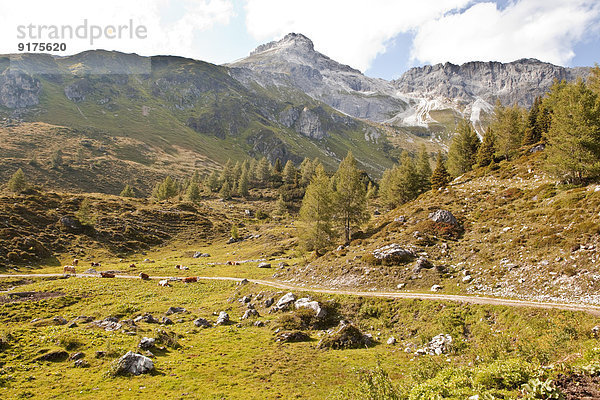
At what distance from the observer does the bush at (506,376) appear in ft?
30.0

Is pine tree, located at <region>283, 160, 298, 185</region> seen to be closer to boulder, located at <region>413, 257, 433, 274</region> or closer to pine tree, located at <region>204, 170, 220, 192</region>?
pine tree, located at <region>204, 170, 220, 192</region>

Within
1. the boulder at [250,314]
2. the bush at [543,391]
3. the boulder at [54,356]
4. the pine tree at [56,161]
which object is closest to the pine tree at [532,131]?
the boulder at [250,314]

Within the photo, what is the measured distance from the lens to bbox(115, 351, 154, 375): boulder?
1819 cm

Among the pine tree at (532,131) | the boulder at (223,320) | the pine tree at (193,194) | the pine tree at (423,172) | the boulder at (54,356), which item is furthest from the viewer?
the pine tree at (193,194)

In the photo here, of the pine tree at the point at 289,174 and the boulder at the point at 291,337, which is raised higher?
the pine tree at the point at 289,174

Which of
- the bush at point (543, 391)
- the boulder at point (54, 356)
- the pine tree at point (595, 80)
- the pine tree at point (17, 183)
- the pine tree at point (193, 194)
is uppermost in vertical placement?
the pine tree at point (595, 80)

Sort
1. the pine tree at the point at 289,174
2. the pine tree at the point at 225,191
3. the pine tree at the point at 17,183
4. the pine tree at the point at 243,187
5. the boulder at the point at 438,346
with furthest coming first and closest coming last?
the pine tree at the point at 289,174, the pine tree at the point at 243,187, the pine tree at the point at 225,191, the pine tree at the point at 17,183, the boulder at the point at 438,346

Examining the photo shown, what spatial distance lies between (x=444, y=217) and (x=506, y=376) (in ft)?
125

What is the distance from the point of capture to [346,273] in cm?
3875

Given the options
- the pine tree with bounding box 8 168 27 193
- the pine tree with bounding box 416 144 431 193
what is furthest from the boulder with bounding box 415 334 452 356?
the pine tree with bounding box 8 168 27 193

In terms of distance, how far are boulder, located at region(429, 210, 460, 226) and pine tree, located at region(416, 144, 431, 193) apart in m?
35.3

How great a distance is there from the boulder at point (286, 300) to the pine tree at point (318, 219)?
20.0m

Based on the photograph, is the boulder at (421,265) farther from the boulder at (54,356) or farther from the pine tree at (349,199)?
the boulder at (54,356)

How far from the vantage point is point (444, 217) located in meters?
43.6
